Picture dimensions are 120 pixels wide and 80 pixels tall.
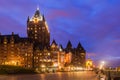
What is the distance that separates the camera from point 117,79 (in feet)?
200

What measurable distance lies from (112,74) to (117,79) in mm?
2482

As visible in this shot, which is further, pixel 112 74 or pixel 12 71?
pixel 12 71

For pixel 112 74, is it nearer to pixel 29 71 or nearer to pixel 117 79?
pixel 117 79

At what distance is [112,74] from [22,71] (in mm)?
126066

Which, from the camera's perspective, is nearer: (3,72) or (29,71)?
(3,72)

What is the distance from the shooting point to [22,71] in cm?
18412

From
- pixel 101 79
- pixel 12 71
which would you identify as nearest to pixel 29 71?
pixel 12 71

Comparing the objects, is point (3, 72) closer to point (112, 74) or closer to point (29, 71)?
point (29, 71)

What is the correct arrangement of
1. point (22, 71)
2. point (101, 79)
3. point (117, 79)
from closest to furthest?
point (117, 79) < point (101, 79) < point (22, 71)

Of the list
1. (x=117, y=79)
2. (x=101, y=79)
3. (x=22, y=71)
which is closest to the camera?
(x=117, y=79)

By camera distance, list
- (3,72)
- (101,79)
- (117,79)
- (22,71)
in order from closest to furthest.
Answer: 1. (117,79)
2. (101,79)
3. (3,72)
4. (22,71)

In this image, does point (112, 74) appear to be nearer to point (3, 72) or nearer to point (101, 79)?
point (101, 79)

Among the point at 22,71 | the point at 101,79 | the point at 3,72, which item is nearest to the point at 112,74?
the point at 101,79

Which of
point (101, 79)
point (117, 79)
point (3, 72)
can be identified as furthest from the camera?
point (3, 72)
